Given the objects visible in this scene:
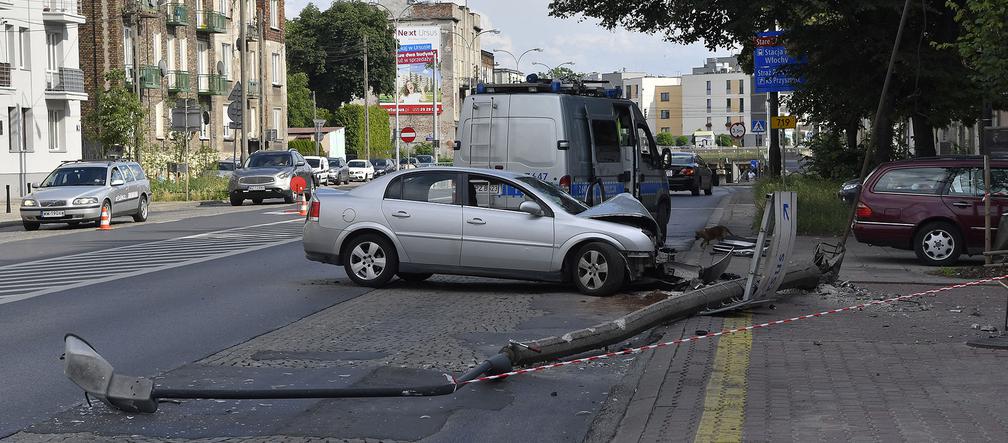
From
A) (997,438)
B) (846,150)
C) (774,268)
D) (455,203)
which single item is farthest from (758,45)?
(997,438)

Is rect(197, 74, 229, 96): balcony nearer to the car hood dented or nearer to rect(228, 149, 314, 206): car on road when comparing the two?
rect(228, 149, 314, 206): car on road

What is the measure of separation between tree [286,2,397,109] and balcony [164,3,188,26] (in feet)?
159

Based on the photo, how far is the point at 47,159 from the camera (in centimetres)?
4988

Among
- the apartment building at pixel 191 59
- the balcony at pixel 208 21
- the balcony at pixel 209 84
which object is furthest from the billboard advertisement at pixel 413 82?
the balcony at pixel 208 21

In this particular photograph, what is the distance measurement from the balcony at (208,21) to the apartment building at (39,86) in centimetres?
1233

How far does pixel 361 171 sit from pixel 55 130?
2590 centimetres

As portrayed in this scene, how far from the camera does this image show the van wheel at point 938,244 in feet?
57.9

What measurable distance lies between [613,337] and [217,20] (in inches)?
2334

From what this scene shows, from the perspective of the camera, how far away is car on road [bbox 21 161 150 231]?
28672 millimetres

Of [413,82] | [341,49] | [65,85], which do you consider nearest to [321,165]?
[65,85]

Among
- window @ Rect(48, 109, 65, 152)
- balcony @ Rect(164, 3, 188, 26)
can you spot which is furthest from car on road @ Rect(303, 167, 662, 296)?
balcony @ Rect(164, 3, 188, 26)

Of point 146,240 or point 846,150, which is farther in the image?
point 846,150

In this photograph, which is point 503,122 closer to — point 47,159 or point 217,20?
point 47,159

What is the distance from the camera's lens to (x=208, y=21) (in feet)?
216
